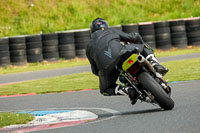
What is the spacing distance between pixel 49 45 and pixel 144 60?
42.2 ft

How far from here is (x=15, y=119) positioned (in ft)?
23.0

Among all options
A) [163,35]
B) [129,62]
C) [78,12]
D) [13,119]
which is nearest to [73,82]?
[13,119]

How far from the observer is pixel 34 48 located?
18812 mm

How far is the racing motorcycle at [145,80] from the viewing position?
6.42m

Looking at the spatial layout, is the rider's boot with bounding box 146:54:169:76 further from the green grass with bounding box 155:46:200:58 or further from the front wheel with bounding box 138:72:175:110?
the green grass with bounding box 155:46:200:58

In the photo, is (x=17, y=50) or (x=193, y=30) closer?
(x=17, y=50)

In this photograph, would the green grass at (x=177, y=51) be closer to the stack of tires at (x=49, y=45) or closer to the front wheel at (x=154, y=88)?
the stack of tires at (x=49, y=45)

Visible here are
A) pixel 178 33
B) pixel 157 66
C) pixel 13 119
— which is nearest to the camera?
pixel 157 66

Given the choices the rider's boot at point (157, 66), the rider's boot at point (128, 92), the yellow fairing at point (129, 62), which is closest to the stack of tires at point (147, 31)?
the rider's boot at point (128, 92)

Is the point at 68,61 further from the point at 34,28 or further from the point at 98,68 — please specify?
the point at 98,68

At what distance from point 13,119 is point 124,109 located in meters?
1.70

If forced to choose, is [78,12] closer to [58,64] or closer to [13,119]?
[58,64]

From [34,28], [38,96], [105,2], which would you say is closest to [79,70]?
[38,96]

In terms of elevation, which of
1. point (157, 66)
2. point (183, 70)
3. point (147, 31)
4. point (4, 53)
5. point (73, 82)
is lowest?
point (73, 82)
